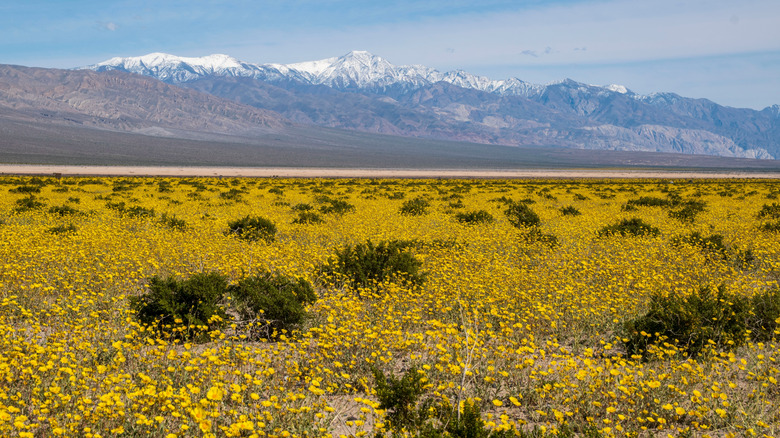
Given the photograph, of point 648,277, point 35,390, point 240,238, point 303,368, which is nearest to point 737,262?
point 648,277

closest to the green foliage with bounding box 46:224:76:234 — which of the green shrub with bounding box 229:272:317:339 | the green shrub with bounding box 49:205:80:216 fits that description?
the green shrub with bounding box 49:205:80:216

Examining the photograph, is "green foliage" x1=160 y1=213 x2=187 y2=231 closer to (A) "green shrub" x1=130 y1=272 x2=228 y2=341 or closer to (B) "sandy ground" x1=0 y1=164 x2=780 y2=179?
(A) "green shrub" x1=130 y1=272 x2=228 y2=341

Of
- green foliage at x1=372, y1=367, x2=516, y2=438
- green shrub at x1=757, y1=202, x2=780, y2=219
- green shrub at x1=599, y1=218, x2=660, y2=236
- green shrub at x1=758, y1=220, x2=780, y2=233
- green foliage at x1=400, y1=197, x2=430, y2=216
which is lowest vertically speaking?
green foliage at x1=372, y1=367, x2=516, y2=438

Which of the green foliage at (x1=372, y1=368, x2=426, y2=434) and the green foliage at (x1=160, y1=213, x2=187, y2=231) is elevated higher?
the green foliage at (x1=160, y1=213, x2=187, y2=231)

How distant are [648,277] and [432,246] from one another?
591 centimetres

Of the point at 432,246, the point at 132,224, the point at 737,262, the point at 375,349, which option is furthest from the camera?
the point at 132,224

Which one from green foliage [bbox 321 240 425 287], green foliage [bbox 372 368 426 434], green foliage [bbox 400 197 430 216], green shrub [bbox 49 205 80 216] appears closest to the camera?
green foliage [bbox 372 368 426 434]

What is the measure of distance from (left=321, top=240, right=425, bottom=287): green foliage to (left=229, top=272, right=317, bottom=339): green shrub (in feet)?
4.98

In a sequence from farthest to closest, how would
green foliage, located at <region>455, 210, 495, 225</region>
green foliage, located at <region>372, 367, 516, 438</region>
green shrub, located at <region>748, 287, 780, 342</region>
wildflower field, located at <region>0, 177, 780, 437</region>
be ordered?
green foliage, located at <region>455, 210, 495, 225</region> → green shrub, located at <region>748, 287, 780, 342</region> → wildflower field, located at <region>0, 177, 780, 437</region> → green foliage, located at <region>372, 367, 516, 438</region>

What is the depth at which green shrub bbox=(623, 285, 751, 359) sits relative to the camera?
7.07 metres

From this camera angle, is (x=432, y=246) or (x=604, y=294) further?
(x=432, y=246)

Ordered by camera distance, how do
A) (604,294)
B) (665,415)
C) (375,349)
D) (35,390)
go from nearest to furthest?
(35,390)
(665,415)
(375,349)
(604,294)

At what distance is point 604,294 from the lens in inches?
369

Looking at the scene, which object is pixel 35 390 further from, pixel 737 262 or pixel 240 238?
pixel 737 262
